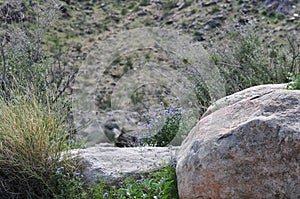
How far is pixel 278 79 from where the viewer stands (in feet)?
23.4

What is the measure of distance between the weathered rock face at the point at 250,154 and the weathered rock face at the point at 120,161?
2.32 feet

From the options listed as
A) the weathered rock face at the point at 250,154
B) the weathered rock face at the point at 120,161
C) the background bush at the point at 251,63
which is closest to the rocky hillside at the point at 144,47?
the background bush at the point at 251,63

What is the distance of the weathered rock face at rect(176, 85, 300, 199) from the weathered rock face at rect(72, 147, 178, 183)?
71 cm

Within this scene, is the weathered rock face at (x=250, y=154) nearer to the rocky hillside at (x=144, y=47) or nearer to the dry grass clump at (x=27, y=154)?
the dry grass clump at (x=27, y=154)

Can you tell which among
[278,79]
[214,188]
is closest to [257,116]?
[214,188]

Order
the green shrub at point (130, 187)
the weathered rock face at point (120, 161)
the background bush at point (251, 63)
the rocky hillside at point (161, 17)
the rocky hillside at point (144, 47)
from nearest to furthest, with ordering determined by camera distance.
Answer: the green shrub at point (130, 187), the weathered rock face at point (120, 161), the background bush at point (251, 63), the rocky hillside at point (144, 47), the rocky hillside at point (161, 17)

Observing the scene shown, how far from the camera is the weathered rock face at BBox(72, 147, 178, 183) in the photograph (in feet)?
14.1

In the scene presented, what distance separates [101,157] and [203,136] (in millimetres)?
1257

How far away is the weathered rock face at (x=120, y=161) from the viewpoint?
4309mm

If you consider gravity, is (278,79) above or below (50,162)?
above

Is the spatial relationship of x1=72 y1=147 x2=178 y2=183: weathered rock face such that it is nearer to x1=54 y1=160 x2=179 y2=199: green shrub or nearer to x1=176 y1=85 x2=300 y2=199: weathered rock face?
x1=54 y1=160 x2=179 y2=199: green shrub

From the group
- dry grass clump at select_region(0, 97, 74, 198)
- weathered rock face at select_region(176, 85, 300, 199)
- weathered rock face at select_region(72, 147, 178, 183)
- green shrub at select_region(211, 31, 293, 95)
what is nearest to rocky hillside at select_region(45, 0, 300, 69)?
green shrub at select_region(211, 31, 293, 95)

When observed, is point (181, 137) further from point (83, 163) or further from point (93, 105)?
point (93, 105)

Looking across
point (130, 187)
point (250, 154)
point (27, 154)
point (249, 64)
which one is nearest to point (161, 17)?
point (249, 64)
